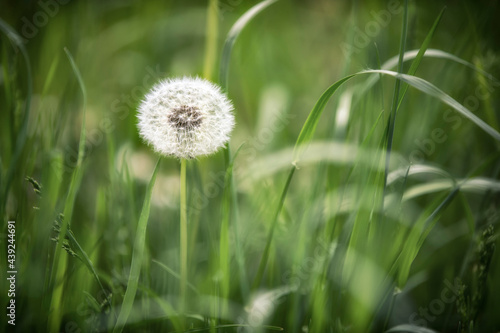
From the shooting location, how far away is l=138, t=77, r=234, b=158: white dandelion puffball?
695 mm

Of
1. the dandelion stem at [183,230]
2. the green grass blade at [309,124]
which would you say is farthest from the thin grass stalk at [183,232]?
the green grass blade at [309,124]

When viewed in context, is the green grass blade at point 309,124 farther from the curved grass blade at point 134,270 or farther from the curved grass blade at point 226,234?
the curved grass blade at point 134,270

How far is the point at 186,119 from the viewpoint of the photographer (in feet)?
2.36

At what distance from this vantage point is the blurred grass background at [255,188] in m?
0.75

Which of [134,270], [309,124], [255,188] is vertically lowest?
[134,270]

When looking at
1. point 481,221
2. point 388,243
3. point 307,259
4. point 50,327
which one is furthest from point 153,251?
point 481,221

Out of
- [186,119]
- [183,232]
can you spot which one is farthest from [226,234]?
[186,119]

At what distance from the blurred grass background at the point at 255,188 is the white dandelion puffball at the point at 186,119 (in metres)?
0.08

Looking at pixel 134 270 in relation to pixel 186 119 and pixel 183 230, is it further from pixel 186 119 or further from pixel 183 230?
pixel 186 119

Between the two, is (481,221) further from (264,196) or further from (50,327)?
(50,327)

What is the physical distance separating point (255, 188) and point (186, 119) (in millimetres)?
354

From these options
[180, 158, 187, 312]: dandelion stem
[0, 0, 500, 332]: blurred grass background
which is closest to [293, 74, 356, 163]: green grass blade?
[0, 0, 500, 332]: blurred grass background

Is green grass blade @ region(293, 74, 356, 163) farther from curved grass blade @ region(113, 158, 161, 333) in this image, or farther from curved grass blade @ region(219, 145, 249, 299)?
curved grass blade @ region(113, 158, 161, 333)

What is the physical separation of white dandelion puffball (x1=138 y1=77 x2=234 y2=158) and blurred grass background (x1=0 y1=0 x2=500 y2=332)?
8cm
